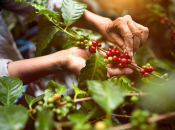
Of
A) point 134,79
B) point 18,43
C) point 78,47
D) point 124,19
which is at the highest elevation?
point 124,19

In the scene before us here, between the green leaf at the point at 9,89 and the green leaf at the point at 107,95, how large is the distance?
0.34 m

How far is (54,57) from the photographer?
0.79 metres

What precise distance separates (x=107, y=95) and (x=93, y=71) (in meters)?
0.25

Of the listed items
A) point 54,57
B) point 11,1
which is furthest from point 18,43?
point 54,57

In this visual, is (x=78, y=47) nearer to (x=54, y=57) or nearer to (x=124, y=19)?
(x=54, y=57)

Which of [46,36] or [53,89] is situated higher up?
[46,36]

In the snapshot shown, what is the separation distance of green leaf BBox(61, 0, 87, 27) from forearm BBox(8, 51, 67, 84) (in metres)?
0.19

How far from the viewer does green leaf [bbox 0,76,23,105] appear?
0.56 m

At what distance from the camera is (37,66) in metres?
0.81

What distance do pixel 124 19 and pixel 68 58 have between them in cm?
35

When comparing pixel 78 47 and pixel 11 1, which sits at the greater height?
pixel 11 1

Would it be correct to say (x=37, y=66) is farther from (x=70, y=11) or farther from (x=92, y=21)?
(x=92, y=21)

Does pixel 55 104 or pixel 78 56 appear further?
pixel 78 56

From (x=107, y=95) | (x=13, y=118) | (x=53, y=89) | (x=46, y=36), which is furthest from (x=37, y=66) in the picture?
(x=107, y=95)
